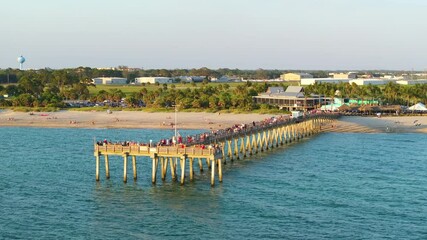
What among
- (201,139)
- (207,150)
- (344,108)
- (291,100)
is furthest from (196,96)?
(207,150)

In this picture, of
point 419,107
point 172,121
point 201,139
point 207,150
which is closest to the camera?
point 207,150

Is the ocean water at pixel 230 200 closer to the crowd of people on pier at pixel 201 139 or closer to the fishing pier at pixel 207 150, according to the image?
the fishing pier at pixel 207 150

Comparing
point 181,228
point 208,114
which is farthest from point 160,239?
point 208,114

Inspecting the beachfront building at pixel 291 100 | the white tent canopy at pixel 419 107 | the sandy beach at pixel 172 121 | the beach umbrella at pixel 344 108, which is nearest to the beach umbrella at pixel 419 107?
the white tent canopy at pixel 419 107

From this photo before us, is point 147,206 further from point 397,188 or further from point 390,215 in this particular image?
point 397,188

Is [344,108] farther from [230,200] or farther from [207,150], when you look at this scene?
[230,200]
